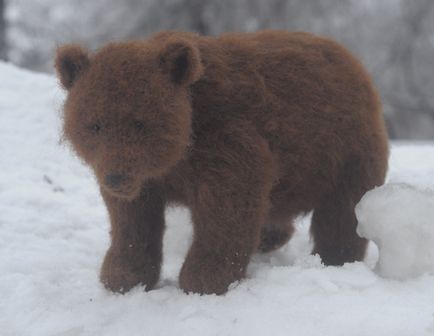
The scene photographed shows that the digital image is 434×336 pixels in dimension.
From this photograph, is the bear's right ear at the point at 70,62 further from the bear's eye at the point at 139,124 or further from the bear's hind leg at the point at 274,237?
the bear's hind leg at the point at 274,237

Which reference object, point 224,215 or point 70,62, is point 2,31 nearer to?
point 70,62

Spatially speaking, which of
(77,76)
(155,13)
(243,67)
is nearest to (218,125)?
(243,67)

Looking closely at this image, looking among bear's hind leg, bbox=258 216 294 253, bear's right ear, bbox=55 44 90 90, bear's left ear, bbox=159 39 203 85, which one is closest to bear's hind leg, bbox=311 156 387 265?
bear's hind leg, bbox=258 216 294 253

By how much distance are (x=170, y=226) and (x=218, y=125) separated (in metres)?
1.12

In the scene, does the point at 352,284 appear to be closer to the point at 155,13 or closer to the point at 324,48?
the point at 324,48

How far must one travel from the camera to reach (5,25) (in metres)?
8.66

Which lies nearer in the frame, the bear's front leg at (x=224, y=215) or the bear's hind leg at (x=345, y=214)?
the bear's front leg at (x=224, y=215)

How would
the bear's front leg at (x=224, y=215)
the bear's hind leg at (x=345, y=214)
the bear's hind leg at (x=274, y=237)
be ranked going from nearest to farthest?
the bear's front leg at (x=224, y=215)
the bear's hind leg at (x=345, y=214)
the bear's hind leg at (x=274, y=237)

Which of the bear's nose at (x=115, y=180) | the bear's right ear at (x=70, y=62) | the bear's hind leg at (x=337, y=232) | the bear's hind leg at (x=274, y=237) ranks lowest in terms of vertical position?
the bear's hind leg at (x=274, y=237)

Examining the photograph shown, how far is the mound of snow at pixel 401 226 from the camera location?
2061 mm

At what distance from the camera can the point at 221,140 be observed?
81.4 inches

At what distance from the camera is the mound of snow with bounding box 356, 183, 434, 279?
81.1 inches

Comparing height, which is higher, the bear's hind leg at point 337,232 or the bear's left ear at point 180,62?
the bear's left ear at point 180,62

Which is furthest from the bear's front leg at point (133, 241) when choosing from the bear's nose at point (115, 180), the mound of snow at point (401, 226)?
the mound of snow at point (401, 226)
